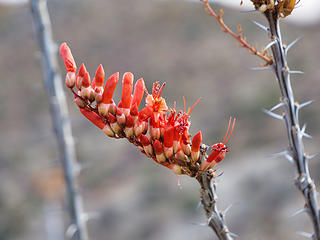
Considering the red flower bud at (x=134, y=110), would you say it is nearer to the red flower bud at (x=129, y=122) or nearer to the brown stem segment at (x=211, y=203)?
the red flower bud at (x=129, y=122)

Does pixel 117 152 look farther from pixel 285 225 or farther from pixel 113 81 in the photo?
pixel 113 81

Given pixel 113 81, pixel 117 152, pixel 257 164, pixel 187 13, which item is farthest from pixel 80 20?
pixel 113 81

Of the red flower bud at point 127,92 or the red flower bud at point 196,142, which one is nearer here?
the red flower bud at point 196,142

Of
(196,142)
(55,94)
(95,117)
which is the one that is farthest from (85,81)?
(55,94)

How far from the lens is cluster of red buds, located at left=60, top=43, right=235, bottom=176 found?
214 centimetres

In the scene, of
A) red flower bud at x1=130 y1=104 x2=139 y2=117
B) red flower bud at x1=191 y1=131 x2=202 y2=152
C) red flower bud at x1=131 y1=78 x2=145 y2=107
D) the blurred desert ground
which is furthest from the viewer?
the blurred desert ground

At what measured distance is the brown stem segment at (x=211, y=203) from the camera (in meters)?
2.11

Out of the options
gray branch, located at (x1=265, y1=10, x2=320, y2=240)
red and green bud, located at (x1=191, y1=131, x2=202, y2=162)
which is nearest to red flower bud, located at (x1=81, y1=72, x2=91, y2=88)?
red and green bud, located at (x1=191, y1=131, x2=202, y2=162)

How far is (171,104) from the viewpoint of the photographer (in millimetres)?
29438

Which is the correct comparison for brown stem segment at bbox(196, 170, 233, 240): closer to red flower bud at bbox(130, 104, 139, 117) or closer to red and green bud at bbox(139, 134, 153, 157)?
red and green bud at bbox(139, 134, 153, 157)

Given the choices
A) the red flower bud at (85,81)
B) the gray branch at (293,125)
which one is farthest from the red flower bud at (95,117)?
the gray branch at (293,125)

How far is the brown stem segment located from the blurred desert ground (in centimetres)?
257

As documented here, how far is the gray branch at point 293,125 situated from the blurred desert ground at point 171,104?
8.25 ft

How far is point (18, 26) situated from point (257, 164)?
39.1 meters
